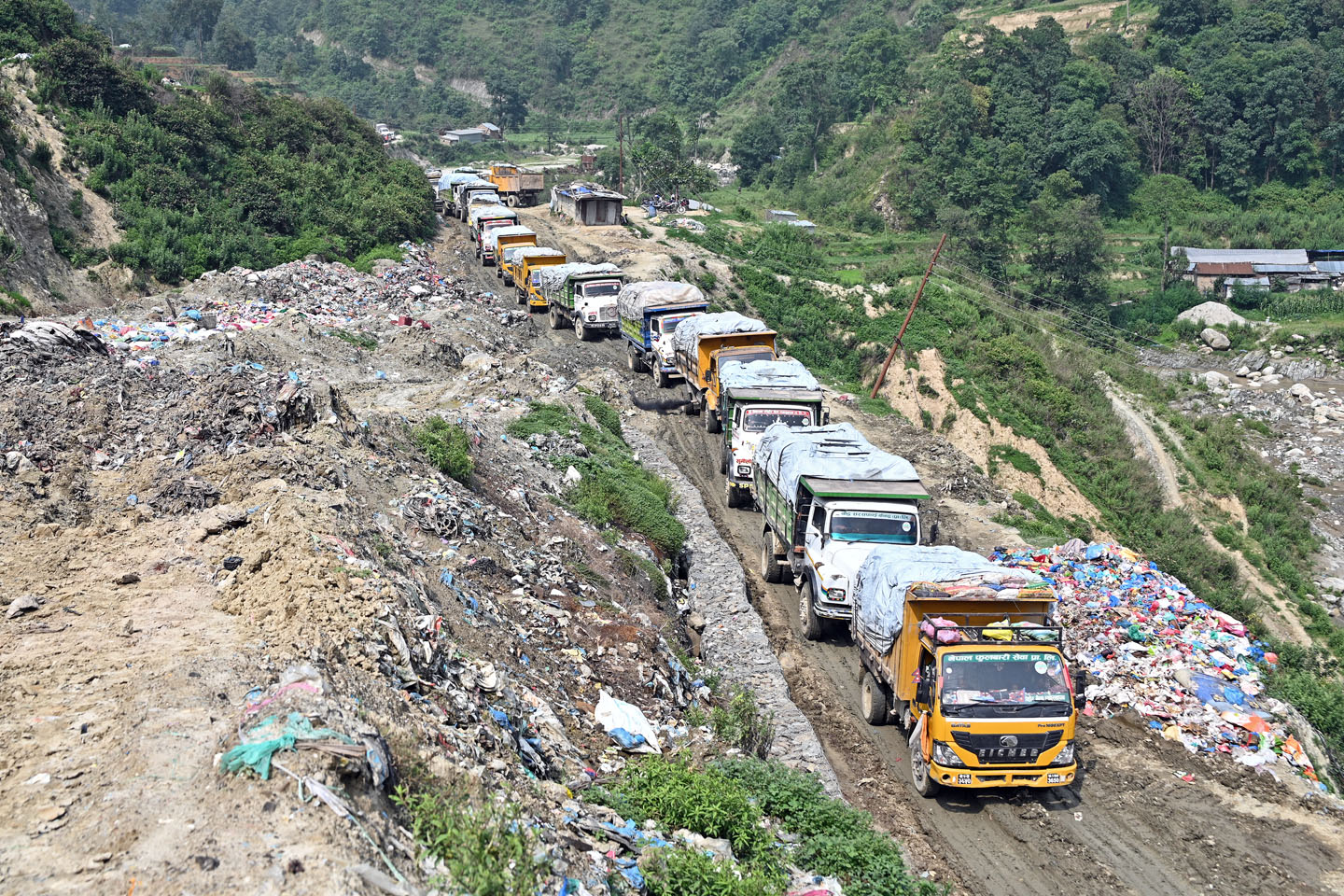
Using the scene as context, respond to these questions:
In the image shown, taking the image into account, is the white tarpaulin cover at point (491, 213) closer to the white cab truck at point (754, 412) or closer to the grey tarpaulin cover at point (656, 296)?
the grey tarpaulin cover at point (656, 296)

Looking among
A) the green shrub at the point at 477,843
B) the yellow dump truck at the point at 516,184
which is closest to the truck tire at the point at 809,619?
the green shrub at the point at 477,843

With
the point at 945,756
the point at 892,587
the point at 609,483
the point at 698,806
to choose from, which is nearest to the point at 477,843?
the point at 698,806

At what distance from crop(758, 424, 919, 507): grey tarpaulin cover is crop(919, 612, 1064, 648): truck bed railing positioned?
3854 millimetres

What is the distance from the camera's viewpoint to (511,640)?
1198 cm

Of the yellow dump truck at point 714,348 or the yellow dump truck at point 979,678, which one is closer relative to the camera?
the yellow dump truck at point 979,678

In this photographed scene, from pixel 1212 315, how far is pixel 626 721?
51183mm

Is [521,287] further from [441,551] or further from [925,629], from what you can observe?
[925,629]

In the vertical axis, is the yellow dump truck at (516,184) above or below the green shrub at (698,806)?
above

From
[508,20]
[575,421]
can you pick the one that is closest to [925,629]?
[575,421]

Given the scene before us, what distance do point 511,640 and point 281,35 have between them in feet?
453

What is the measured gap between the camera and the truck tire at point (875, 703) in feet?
42.8

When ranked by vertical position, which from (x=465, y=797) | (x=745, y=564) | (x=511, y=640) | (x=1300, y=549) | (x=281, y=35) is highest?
(x=281, y=35)

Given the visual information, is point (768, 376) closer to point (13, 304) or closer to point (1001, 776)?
point (1001, 776)

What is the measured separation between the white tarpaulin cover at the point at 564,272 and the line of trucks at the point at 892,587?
841 centimetres
